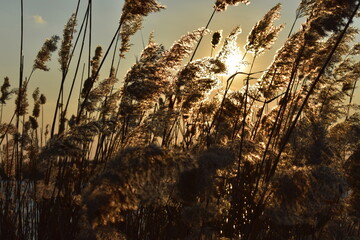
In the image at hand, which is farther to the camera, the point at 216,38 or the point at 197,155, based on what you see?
the point at 216,38

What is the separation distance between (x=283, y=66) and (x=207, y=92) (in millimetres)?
851

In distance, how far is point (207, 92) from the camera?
4.11 meters

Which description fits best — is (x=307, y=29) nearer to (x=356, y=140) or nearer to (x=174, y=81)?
(x=174, y=81)

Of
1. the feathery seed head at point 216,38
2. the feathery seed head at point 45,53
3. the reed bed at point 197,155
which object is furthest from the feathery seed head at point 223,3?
the feathery seed head at point 45,53

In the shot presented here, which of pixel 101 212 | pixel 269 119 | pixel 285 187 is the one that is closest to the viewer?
pixel 101 212

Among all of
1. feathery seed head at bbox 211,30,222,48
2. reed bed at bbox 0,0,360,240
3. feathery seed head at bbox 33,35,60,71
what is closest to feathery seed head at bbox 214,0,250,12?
reed bed at bbox 0,0,360,240

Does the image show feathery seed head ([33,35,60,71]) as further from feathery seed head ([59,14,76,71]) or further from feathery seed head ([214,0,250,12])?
feathery seed head ([214,0,250,12])

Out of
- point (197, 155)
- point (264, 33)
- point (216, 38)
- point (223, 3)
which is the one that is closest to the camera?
point (197, 155)

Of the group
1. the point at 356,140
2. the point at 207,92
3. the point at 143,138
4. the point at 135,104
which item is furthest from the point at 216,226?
the point at 356,140

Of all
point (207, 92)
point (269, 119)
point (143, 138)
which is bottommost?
point (143, 138)

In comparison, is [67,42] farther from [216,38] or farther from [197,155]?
[197,155]

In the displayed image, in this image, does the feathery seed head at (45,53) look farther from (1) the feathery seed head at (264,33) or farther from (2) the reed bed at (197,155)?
(1) the feathery seed head at (264,33)

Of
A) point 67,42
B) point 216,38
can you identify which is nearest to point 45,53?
point 67,42

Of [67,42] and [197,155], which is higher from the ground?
[67,42]
